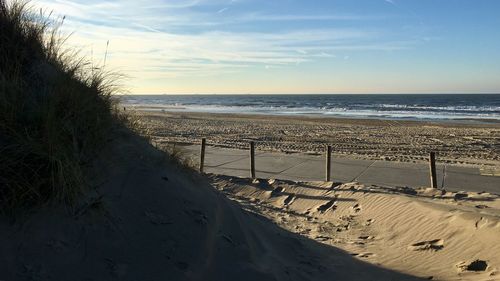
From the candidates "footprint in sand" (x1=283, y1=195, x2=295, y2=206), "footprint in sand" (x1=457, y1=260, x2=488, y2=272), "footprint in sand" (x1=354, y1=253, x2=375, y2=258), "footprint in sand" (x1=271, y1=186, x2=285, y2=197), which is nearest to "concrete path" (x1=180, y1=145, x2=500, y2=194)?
"footprint in sand" (x1=271, y1=186, x2=285, y2=197)

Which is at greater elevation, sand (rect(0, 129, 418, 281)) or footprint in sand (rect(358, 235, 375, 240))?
sand (rect(0, 129, 418, 281))

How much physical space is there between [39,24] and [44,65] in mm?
765

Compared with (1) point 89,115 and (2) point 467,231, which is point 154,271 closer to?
(1) point 89,115

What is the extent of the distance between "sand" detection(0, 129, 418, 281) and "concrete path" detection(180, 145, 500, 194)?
191 inches

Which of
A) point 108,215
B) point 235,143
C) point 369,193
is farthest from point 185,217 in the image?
point 235,143

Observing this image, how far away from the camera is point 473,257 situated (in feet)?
19.7

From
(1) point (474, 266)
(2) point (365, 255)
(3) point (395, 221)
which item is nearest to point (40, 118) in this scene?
(2) point (365, 255)

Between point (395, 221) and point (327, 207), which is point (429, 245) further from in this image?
point (327, 207)

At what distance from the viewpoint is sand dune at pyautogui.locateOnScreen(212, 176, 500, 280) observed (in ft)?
19.8

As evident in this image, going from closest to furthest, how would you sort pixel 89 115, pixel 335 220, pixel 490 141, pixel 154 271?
pixel 154 271, pixel 89 115, pixel 335 220, pixel 490 141

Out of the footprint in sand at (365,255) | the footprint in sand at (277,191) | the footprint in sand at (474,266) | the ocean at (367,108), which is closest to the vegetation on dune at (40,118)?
the ocean at (367,108)

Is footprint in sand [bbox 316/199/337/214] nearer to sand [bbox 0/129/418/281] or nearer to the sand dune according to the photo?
the sand dune

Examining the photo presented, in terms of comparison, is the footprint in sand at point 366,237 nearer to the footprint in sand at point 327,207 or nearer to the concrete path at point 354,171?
the footprint in sand at point 327,207

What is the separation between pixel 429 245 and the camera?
6.77 meters
